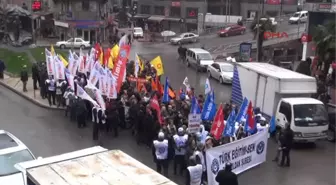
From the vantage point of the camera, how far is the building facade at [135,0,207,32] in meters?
70.5

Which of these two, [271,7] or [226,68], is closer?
[226,68]

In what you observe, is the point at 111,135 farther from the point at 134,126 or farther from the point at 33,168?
the point at 33,168

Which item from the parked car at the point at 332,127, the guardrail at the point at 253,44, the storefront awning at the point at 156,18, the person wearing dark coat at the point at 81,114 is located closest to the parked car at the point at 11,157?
the person wearing dark coat at the point at 81,114

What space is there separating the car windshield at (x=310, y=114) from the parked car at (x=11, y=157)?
9877 mm

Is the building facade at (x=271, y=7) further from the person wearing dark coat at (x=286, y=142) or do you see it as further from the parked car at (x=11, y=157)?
the parked car at (x=11, y=157)

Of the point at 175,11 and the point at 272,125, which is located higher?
the point at 175,11

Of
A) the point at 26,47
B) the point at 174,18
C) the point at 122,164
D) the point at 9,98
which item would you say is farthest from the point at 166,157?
the point at 174,18

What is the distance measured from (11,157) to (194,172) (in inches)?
192

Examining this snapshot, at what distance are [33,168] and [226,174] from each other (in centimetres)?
450

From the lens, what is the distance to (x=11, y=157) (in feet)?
41.8

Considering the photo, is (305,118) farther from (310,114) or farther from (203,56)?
(203,56)

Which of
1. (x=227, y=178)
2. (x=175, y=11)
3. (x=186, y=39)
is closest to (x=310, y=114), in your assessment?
(x=227, y=178)

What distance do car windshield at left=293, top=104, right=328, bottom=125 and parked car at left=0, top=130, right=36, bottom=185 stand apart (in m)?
9.88

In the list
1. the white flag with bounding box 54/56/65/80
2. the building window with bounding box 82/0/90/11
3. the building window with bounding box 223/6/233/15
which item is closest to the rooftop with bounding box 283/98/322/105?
the white flag with bounding box 54/56/65/80
